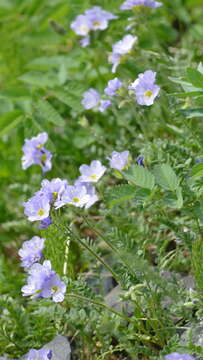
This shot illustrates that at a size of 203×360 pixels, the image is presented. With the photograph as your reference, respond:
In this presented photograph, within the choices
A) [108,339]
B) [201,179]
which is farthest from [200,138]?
[108,339]

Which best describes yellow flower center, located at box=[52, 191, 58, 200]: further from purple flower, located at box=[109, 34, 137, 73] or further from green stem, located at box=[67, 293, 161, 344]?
purple flower, located at box=[109, 34, 137, 73]

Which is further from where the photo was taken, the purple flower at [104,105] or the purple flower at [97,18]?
the purple flower at [97,18]

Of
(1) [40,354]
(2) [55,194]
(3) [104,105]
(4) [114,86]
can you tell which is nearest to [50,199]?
(2) [55,194]

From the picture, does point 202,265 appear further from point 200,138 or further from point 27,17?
point 27,17

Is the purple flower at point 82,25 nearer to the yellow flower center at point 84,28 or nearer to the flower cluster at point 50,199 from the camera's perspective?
the yellow flower center at point 84,28

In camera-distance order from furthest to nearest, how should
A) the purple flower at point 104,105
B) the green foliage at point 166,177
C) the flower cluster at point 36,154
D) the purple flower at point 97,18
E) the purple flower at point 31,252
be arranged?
Result: the purple flower at point 97,18 → the purple flower at point 104,105 → the flower cluster at point 36,154 → the purple flower at point 31,252 → the green foliage at point 166,177

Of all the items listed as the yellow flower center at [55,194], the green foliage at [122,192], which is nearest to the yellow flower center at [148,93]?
the green foliage at [122,192]
